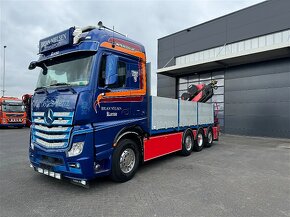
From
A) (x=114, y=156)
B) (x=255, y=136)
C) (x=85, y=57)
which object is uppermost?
(x=85, y=57)

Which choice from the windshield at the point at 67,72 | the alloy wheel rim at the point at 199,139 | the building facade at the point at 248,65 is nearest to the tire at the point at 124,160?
the windshield at the point at 67,72

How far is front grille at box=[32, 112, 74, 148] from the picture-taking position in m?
4.41

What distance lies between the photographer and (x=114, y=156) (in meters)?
4.95

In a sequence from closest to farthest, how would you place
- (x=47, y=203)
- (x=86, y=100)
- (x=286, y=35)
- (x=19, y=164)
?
1. (x=47, y=203)
2. (x=86, y=100)
3. (x=19, y=164)
4. (x=286, y=35)

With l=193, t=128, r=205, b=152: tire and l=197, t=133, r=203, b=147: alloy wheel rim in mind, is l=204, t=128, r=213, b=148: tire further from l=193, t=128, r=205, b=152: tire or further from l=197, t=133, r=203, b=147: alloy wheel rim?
l=197, t=133, r=203, b=147: alloy wheel rim

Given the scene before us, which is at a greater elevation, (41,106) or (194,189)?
(41,106)

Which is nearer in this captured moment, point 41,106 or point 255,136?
point 41,106

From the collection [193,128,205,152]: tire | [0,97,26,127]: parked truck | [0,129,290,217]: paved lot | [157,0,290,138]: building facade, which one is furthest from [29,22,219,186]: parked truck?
[0,97,26,127]: parked truck

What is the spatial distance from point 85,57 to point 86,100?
1.00 m

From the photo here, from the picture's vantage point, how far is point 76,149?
4.35 meters

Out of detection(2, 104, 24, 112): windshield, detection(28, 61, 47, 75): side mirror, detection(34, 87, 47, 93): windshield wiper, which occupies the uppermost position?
detection(28, 61, 47, 75): side mirror

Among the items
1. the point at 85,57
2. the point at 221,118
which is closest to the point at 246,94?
the point at 221,118

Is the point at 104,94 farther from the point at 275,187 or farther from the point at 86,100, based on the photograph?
the point at 275,187

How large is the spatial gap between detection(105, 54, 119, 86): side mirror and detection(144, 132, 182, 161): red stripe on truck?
7.13ft
